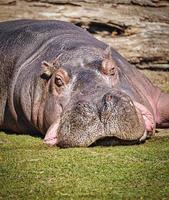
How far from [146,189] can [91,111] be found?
1.45 metres

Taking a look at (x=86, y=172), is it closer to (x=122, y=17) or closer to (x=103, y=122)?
(x=103, y=122)

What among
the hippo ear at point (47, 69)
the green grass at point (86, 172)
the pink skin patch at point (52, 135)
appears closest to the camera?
the green grass at point (86, 172)

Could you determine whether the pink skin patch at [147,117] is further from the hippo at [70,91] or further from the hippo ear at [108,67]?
the hippo ear at [108,67]

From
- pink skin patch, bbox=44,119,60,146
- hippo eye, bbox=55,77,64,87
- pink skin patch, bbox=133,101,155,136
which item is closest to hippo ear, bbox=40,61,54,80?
hippo eye, bbox=55,77,64,87

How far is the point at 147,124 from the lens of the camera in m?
5.70

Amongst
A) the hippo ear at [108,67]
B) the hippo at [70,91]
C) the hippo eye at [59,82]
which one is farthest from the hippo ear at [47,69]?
the hippo ear at [108,67]

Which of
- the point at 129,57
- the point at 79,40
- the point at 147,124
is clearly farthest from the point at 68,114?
the point at 129,57

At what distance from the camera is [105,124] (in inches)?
205

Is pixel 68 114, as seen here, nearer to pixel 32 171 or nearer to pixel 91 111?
pixel 91 111

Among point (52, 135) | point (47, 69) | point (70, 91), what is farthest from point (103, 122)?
point (47, 69)

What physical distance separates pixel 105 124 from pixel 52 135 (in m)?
0.54

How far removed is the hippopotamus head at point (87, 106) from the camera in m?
5.23

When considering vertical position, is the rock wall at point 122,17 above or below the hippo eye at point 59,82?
below

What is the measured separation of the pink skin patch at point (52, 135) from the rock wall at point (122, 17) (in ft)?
12.5
